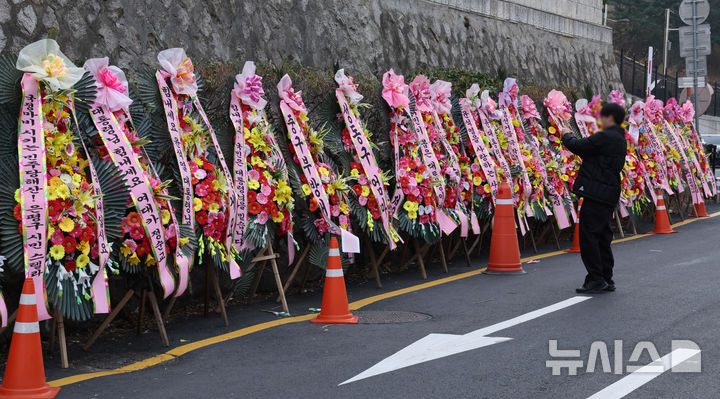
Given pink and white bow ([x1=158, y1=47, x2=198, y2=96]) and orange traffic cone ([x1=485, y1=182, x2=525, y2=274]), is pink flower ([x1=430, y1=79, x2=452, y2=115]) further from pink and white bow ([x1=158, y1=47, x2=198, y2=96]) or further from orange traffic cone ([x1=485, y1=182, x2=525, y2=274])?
pink and white bow ([x1=158, y1=47, x2=198, y2=96])

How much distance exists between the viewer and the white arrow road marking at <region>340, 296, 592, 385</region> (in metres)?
6.20

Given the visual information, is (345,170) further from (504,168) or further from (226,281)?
(504,168)

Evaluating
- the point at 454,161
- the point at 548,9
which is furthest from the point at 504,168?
the point at 548,9

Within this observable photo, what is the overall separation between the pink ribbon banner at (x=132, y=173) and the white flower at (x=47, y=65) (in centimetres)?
46

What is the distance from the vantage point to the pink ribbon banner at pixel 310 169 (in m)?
8.88

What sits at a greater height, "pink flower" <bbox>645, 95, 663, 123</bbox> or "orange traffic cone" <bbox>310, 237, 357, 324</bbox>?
"pink flower" <bbox>645, 95, 663, 123</bbox>

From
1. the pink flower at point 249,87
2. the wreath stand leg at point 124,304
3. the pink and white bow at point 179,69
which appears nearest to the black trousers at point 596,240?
the pink flower at point 249,87

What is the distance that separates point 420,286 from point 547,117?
16.3ft

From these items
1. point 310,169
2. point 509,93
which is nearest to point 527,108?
point 509,93

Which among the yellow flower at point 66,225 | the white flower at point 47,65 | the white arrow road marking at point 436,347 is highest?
the white flower at point 47,65

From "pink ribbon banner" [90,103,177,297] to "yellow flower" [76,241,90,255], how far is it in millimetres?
512

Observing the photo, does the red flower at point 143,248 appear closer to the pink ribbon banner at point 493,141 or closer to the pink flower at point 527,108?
the pink ribbon banner at point 493,141

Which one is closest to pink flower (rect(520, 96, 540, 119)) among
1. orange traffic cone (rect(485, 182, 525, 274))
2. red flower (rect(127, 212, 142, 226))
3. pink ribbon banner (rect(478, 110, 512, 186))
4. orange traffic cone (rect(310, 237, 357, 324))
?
pink ribbon banner (rect(478, 110, 512, 186))

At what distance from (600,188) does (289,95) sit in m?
3.12
